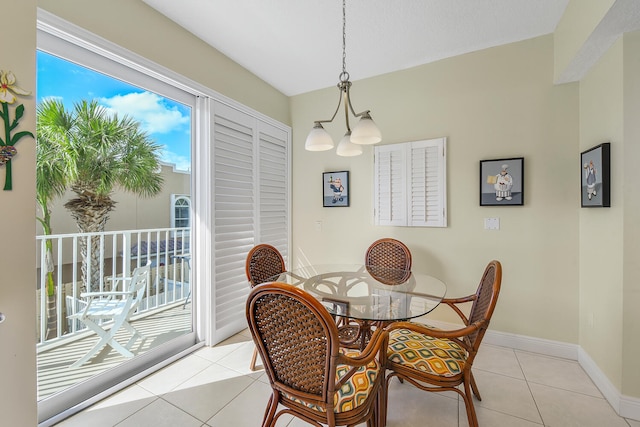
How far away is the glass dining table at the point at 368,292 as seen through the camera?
1.58 meters

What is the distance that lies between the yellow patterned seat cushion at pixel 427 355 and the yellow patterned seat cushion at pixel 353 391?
25 cm

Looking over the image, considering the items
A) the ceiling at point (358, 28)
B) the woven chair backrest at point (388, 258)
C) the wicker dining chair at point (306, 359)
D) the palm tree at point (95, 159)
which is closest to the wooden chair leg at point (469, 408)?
the wicker dining chair at point (306, 359)

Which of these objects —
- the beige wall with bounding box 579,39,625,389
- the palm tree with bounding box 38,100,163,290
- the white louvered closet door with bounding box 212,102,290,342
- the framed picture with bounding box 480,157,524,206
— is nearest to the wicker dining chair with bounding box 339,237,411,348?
the framed picture with bounding box 480,157,524,206

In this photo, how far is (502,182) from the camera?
2.45 m

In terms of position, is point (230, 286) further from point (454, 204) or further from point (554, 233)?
point (554, 233)

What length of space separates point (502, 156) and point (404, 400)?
2.22 meters

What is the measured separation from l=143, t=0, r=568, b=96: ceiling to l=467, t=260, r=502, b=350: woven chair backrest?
6.40 feet

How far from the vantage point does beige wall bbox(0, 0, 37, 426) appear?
116cm

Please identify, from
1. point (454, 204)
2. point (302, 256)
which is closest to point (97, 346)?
point (302, 256)

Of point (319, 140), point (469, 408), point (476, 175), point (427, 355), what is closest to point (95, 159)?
point (319, 140)

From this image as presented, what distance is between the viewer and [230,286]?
9.05 ft

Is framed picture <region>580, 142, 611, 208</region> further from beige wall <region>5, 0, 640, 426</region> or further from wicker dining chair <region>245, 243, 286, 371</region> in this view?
wicker dining chair <region>245, 243, 286, 371</region>

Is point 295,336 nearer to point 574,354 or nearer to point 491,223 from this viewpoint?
point 491,223

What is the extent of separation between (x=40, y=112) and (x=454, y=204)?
130 inches
